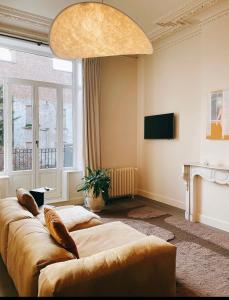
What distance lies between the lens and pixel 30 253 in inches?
62.7

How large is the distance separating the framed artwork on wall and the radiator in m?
2.09

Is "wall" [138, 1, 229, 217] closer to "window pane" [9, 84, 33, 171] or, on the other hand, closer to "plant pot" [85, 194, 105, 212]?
"plant pot" [85, 194, 105, 212]

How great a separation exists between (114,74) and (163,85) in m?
1.13

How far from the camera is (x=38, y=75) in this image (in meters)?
4.76

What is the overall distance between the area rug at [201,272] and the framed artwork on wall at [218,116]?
5.59 feet

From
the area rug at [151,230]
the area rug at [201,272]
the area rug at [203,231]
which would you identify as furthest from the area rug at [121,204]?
the area rug at [201,272]

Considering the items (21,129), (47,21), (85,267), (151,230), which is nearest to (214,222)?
(151,230)

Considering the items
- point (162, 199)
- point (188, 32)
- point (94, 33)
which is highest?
point (188, 32)

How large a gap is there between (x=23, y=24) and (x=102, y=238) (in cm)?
386

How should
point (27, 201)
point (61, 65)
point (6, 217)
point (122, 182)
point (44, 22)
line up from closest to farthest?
point (6, 217), point (27, 201), point (44, 22), point (61, 65), point (122, 182)

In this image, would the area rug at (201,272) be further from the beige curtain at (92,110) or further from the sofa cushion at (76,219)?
the beige curtain at (92,110)

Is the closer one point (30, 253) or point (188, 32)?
point (30, 253)

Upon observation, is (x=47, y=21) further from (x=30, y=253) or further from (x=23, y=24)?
(x=30, y=253)

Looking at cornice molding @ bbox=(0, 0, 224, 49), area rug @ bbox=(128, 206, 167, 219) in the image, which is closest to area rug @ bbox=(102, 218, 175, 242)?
area rug @ bbox=(128, 206, 167, 219)
